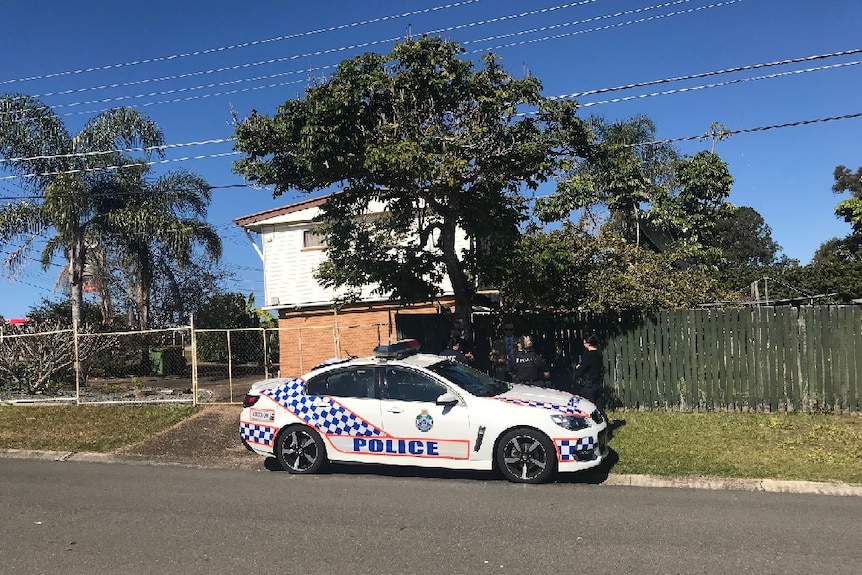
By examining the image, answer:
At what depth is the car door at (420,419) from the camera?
8016mm

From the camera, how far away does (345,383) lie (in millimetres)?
8680

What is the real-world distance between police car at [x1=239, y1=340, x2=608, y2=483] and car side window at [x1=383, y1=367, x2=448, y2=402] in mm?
12

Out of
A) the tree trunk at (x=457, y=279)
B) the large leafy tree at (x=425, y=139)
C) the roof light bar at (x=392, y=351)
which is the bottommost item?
the roof light bar at (x=392, y=351)

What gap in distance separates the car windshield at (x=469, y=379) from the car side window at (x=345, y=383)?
74cm

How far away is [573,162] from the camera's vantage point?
10.8m

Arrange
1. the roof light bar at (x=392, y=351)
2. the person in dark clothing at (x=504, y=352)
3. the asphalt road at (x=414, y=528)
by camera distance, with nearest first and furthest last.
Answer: the asphalt road at (x=414, y=528) < the roof light bar at (x=392, y=351) < the person in dark clothing at (x=504, y=352)

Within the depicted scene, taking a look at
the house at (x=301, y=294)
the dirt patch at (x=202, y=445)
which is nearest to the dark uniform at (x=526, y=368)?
the dirt patch at (x=202, y=445)

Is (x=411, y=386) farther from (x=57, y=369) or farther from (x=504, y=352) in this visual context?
(x=57, y=369)

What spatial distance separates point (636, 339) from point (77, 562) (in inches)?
359

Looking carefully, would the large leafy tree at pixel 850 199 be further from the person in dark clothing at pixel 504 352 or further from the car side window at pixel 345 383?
the car side window at pixel 345 383

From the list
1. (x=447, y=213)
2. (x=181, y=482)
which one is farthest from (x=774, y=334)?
(x=181, y=482)

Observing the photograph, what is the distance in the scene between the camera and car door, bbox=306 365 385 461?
838cm

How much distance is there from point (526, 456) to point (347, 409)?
6.99 feet

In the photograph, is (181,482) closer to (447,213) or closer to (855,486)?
(447,213)
